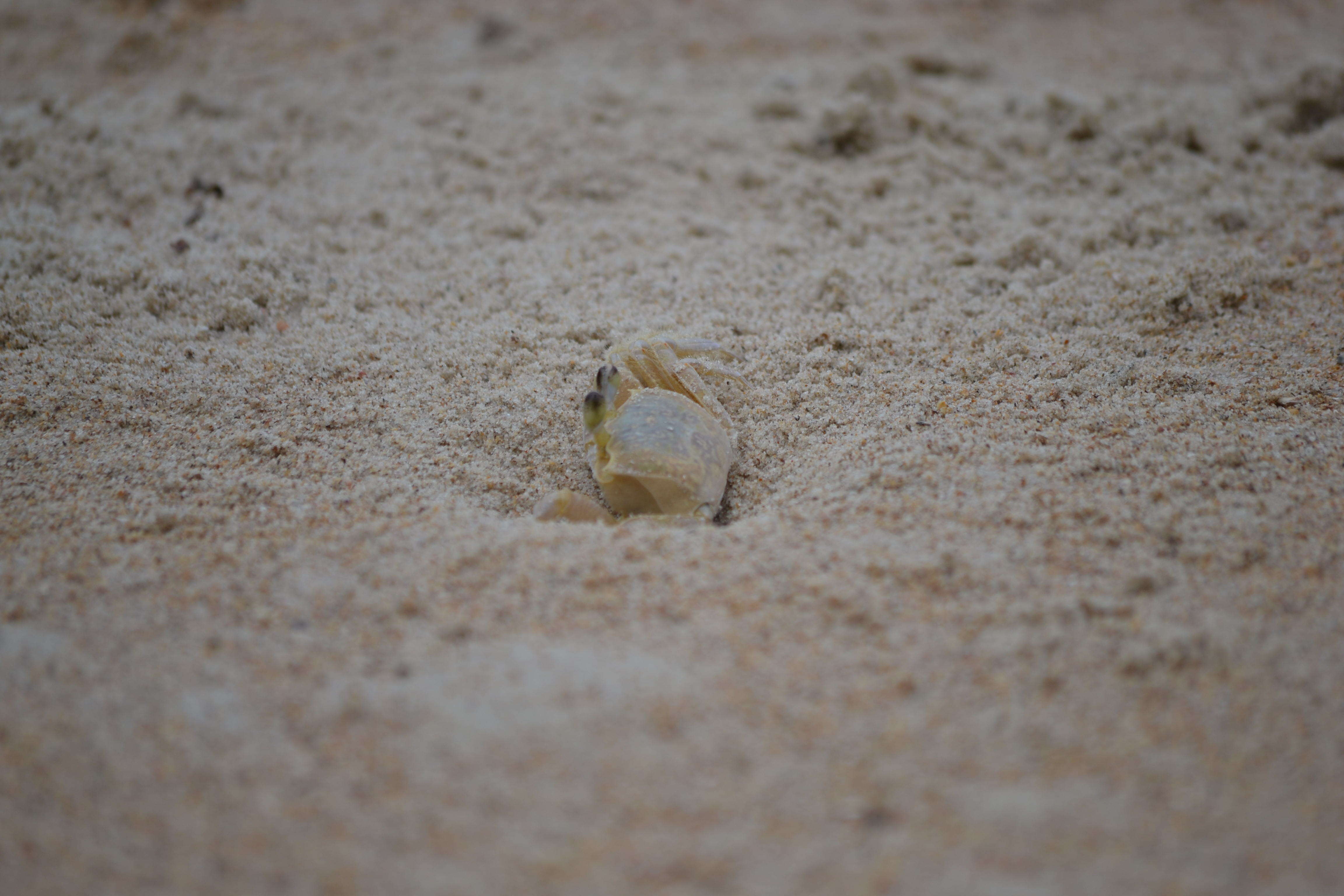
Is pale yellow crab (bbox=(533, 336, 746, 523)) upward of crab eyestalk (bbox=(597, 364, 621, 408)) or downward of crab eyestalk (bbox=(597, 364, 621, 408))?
downward

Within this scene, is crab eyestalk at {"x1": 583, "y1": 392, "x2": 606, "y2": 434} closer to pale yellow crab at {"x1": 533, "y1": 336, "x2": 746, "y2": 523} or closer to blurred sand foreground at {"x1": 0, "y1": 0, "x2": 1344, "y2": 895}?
pale yellow crab at {"x1": 533, "y1": 336, "x2": 746, "y2": 523}

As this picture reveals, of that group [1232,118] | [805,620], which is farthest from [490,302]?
[1232,118]

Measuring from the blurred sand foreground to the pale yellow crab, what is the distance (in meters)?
0.11

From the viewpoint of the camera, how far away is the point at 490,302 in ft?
9.43

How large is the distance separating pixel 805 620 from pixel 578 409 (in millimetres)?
1079

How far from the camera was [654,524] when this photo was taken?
210 cm

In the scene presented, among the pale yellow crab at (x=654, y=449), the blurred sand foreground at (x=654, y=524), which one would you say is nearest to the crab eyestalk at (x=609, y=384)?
the pale yellow crab at (x=654, y=449)

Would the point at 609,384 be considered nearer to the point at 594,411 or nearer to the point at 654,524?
the point at 594,411

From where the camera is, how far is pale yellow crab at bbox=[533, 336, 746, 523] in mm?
2119

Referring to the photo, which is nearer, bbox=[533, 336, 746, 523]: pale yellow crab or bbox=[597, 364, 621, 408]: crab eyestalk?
bbox=[533, 336, 746, 523]: pale yellow crab

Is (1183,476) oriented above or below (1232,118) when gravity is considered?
below

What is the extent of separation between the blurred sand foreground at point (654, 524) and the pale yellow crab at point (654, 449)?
113 mm

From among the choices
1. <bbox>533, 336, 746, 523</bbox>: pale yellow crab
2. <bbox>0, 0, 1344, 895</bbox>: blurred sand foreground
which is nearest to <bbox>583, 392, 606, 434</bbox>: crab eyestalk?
<bbox>533, 336, 746, 523</bbox>: pale yellow crab

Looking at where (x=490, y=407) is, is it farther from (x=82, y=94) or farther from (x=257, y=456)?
(x=82, y=94)
